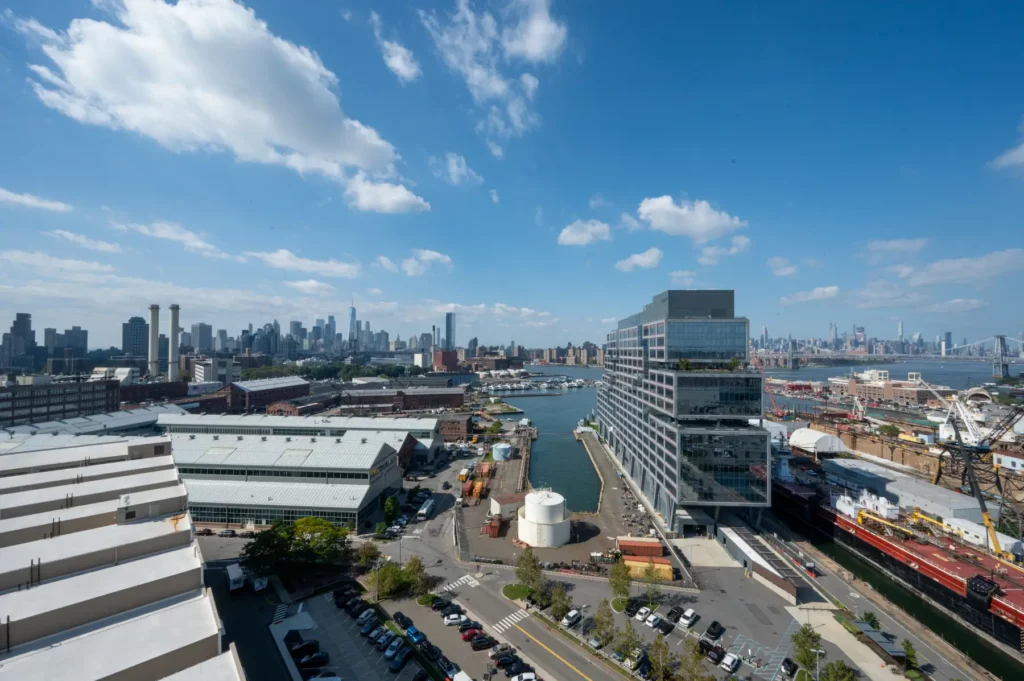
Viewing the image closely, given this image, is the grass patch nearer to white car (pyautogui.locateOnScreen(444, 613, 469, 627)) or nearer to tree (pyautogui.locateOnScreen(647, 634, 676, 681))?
white car (pyautogui.locateOnScreen(444, 613, 469, 627))

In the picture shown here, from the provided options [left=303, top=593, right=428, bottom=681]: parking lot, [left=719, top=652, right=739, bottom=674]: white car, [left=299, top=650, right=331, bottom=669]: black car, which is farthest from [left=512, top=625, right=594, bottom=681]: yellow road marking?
[left=299, top=650, right=331, bottom=669]: black car

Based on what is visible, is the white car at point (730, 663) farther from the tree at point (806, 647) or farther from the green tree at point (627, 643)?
the green tree at point (627, 643)

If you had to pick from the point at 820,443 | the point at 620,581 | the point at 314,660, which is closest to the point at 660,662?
the point at 620,581

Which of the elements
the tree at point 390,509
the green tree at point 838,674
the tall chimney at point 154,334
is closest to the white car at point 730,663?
the green tree at point 838,674

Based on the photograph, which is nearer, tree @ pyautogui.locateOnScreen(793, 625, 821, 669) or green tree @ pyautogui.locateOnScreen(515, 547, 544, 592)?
tree @ pyautogui.locateOnScreen(793, 625, 821, 669)

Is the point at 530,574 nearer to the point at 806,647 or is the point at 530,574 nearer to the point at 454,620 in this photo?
the point at 454,620

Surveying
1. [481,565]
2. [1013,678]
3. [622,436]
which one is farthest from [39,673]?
[622,436]

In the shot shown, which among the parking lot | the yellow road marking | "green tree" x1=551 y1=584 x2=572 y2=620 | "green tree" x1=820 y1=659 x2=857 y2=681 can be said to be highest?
"green tree" x1=820 y1=659 x2=857 y2=681
